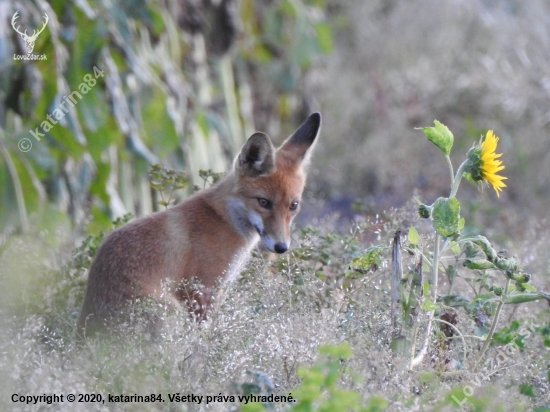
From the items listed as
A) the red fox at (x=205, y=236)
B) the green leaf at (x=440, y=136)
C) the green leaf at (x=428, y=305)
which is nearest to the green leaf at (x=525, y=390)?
the green leaf at (x=428, y=305)

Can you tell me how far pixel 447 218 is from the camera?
4.18 m

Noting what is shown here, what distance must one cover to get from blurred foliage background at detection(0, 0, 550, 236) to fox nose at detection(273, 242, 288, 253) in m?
1.46

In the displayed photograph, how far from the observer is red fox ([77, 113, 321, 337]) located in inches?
196

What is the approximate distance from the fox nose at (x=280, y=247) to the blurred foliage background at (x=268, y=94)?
4.79 ft

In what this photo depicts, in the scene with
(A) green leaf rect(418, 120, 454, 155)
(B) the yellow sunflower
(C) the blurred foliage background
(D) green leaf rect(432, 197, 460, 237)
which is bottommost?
(C) the blurred foliage background

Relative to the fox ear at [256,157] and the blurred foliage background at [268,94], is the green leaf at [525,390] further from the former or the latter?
the blurred foliage background at [268,94]

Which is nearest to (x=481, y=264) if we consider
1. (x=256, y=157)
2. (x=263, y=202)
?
(x=263, y=202)

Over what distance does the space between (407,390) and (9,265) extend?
2984 millimetres

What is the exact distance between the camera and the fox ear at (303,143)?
619cm

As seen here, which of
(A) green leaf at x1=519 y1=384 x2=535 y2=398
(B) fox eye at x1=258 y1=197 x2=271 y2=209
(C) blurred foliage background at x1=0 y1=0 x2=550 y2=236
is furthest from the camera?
(C) blurred foliage background at x1=0 y1=0 x2=550 y2=236

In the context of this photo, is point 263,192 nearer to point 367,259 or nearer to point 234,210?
point 234,210

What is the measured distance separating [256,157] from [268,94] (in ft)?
30.2

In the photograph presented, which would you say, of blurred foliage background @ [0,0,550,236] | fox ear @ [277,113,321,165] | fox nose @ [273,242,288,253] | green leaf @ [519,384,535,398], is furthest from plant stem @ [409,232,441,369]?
blurred foliage background @ [0,0,550,236]

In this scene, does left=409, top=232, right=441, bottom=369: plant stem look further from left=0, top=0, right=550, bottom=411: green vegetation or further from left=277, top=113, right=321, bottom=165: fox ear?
left=277, top=113, right=321, bottom=165: fox ear
